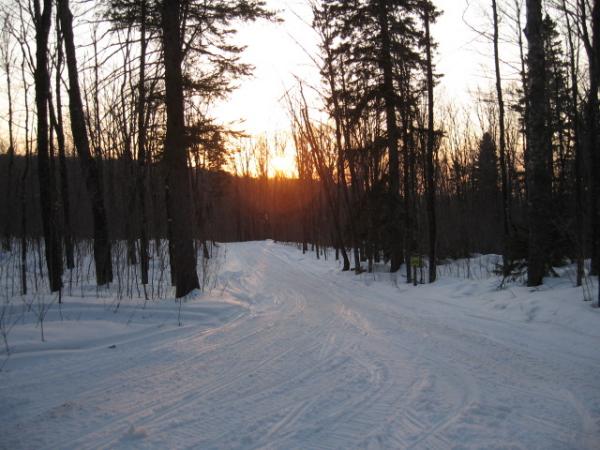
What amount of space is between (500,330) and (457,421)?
12.0 ft

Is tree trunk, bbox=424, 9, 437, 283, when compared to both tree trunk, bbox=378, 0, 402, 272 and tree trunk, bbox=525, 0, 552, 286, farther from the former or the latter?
tree trunk, bbox=525, 0, 552, 286

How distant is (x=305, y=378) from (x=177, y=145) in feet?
21.7

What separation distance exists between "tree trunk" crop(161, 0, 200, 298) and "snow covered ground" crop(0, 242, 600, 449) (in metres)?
1.61

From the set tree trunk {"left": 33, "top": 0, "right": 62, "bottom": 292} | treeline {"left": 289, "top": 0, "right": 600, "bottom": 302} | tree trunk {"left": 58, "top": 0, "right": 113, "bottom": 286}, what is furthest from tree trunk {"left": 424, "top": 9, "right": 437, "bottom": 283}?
tree trunk {"left": 33, "top": 0, "right": 62, "bottom": 292}

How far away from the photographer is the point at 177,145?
904 centimetres

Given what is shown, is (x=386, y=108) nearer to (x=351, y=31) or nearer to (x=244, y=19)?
(x=351, y=31)

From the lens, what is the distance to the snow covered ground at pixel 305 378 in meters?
2.94

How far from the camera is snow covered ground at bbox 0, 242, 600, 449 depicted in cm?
294

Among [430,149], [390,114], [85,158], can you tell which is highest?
[390,114]

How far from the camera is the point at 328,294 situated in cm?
1097

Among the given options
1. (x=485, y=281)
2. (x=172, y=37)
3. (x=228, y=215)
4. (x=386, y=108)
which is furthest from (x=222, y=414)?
(x=228, y=215)

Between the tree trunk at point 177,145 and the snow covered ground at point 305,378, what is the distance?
1.61 metres

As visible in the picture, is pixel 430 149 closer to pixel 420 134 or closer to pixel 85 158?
pixel 420 134

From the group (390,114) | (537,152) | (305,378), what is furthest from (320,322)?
(390,114)
